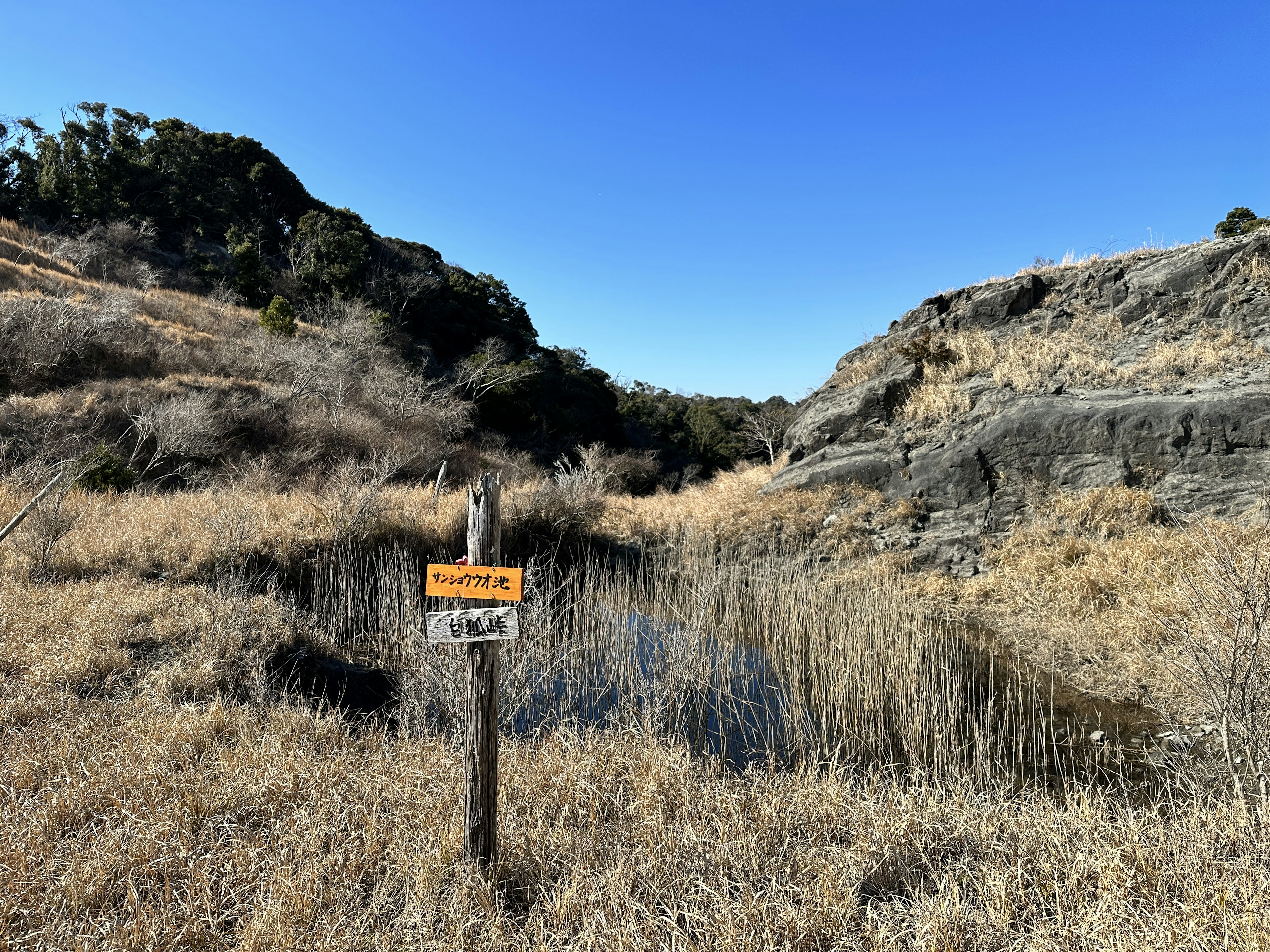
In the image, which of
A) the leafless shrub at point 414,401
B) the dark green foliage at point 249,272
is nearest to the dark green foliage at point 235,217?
the dark green foliage at point 249,272

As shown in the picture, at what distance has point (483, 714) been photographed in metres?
2.77

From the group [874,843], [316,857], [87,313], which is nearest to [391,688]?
[316,857]

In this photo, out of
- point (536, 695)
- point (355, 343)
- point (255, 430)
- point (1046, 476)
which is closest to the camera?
point (536, 695)

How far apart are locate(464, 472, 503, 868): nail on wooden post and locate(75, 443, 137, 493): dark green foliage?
34.8ft

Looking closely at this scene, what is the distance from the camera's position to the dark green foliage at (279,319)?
71.6ft

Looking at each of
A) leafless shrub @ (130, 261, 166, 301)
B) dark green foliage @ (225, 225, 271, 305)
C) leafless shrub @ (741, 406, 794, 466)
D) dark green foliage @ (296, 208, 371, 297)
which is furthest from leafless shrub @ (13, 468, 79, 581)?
dark green foliage @ (225, 225, 271, 305)

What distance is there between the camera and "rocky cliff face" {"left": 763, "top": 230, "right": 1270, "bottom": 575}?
29.9ft

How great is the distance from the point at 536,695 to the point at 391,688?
4.91 feet

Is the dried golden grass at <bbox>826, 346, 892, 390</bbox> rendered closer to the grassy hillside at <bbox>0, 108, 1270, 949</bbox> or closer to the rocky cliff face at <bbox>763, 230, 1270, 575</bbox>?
the rocky cliff face at <bbox>763, 230, 1270, 575</bbox>

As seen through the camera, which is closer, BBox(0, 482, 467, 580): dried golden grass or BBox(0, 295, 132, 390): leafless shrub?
BBox(0, 482, 467, 580): dried golden grass

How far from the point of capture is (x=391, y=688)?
6.13 meters

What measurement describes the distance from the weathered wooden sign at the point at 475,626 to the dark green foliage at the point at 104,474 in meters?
10.6

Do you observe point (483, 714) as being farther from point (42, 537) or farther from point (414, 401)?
point (414, 401)

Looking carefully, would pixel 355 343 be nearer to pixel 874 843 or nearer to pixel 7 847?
pixel 7 847
